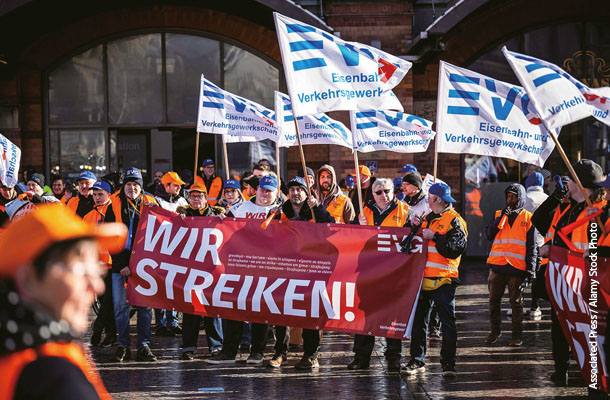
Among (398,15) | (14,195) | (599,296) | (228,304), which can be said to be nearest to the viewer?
(599,296)

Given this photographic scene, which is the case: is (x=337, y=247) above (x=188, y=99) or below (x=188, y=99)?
below

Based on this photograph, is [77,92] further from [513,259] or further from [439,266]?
[439,266]

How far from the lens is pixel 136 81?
1641 cm

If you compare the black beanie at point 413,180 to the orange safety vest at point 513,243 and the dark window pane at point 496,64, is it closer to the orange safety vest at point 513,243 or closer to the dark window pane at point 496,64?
the orange safety vest at point 513,243

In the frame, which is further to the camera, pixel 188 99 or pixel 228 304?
pixel 188 99

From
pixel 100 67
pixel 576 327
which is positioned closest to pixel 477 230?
pixel 100 67

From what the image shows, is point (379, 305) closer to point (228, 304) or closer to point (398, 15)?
point (228, 304)

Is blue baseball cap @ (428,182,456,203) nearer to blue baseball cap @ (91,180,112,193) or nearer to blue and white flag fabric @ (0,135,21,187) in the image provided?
blue baseball cap @ (91,180,112,193)

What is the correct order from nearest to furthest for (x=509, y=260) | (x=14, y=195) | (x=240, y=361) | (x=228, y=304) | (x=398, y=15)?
(x=228, y=304) < (x=240, y=361) < (x=509, y=260) < (x=14, y=195) < (x=398, y=15)

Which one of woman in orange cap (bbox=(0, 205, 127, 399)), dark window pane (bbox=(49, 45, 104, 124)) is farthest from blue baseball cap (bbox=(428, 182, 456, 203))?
dark window pane (bbox=(49, 45, 104, 124))

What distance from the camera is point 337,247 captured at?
728 cm

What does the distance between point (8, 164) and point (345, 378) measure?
17.7ft

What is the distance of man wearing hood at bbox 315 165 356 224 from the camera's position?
8992 millimetres

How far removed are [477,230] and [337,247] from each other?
9.43m
